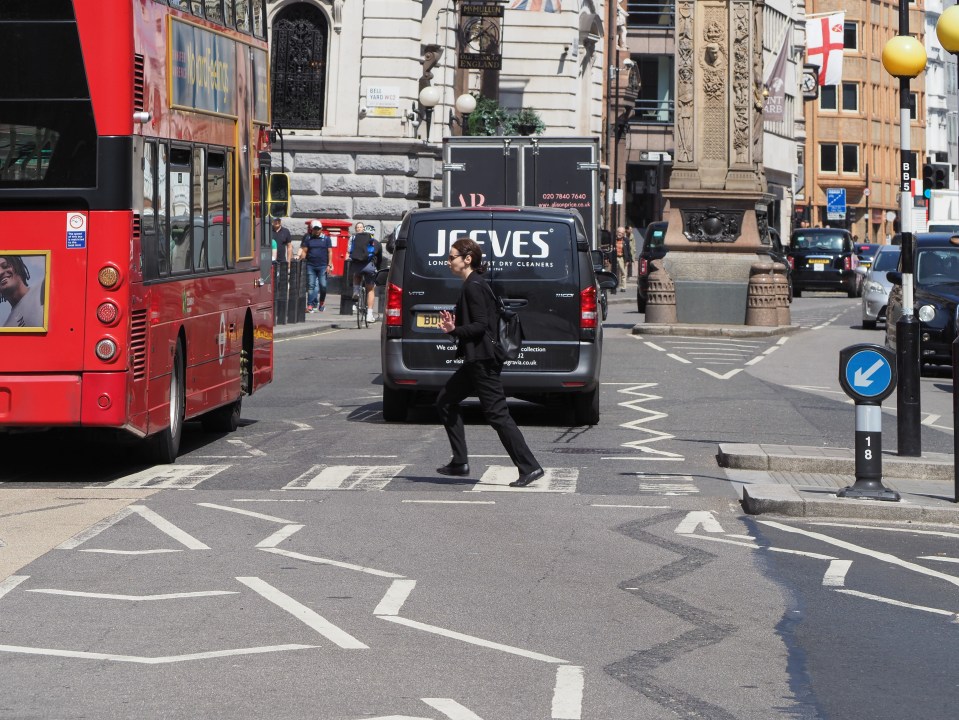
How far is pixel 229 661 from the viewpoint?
7441 mm

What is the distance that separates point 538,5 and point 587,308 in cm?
3712

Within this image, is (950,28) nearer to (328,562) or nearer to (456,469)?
(456,469)

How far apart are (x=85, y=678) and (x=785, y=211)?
8375 centimetres

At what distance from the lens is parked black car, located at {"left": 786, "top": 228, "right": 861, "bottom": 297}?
55656mm

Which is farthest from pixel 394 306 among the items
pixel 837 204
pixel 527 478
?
pixel 837 204

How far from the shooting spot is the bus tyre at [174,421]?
14.6 meters

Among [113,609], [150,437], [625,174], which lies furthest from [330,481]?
[625,174]

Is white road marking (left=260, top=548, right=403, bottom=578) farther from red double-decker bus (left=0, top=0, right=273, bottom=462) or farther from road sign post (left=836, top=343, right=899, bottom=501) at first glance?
road sign post (left=836, top=343, right=899, bottom=501)

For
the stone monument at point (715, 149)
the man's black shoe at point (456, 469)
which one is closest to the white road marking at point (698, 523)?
the man's black shoe at point (456, 469)

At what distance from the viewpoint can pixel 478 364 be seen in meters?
13.6

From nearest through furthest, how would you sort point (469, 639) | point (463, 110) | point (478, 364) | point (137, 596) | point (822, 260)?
point (469, 639), point (137, 596), point (478, 364), point (463, 110), point (822, 260)

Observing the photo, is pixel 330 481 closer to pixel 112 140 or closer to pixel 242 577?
pixel 112 140

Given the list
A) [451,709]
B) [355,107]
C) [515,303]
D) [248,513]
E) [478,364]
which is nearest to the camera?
[451,709]

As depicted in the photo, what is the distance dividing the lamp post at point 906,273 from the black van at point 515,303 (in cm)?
307
